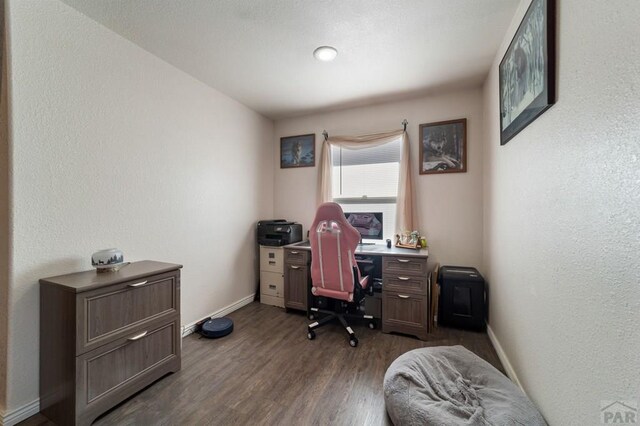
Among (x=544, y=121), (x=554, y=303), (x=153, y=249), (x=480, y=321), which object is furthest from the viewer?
(x=480, y=321)

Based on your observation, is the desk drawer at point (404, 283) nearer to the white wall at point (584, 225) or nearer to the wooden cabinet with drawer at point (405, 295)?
the wooden cabinet with drawer at point (405, 295)

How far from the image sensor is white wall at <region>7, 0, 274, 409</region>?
→ 1493 mm

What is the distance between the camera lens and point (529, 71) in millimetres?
1445

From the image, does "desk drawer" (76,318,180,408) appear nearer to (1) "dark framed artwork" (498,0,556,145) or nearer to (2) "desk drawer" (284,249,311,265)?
(2) "desk drawer" (284,249,311,265)

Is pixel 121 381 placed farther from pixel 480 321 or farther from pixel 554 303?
pixel 480 321

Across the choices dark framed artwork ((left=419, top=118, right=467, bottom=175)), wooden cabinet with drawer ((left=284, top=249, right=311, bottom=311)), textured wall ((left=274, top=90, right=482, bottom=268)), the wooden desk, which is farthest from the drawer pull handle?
dark framed artwork ((left=419, top=118, right=467, bottom=175))

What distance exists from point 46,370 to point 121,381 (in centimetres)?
43

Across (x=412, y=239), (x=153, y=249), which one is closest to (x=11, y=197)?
(x=153, y=249)

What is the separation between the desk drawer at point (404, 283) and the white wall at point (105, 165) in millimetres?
1861

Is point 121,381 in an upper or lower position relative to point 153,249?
lower

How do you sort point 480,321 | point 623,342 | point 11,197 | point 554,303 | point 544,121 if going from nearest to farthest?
point 623,342 → point 554,303 → point 544,121 → point 11,197 → point 480,321

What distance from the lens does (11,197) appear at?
1.45m

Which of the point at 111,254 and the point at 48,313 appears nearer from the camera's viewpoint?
the point at 48,313

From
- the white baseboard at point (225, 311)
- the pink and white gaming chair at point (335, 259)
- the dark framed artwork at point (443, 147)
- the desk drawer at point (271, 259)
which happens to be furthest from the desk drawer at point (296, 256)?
the dark framed artwork at point (443, 147)
